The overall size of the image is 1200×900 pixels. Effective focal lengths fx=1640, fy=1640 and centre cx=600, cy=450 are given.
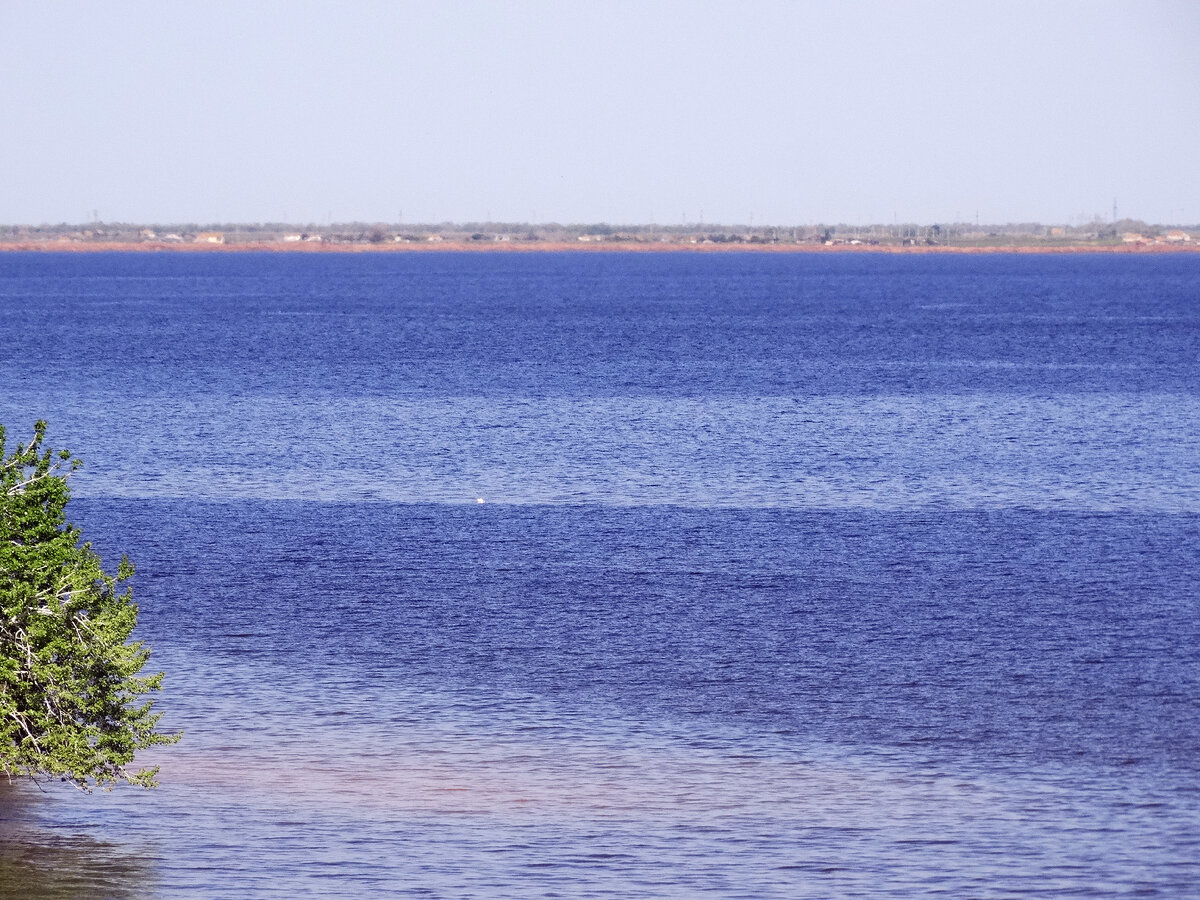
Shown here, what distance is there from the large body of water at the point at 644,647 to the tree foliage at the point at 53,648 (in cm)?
120

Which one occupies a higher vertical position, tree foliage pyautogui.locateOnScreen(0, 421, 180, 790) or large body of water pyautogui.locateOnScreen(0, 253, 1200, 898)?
tree foliage pyautogui.locateOnScreen(0, 421, 180, 790)

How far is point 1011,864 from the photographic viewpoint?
19.2 metres

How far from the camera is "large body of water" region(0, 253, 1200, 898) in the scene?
19484 mm

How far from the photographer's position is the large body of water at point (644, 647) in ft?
63.9

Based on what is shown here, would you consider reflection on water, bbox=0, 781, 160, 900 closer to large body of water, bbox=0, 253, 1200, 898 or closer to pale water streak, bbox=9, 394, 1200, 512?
large body of water, bbox=0, 253, 1200, 898

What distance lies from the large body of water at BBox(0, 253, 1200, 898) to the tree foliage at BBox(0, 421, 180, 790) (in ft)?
3.93

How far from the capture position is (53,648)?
18.7m

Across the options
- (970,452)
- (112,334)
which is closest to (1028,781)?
(970,452)

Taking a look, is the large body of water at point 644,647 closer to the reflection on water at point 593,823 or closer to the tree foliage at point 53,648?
Answer: the reflection on water at point 593,823

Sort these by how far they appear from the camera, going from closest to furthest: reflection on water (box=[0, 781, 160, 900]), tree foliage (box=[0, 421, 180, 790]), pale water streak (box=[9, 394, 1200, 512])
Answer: reflection on water (box=[0, 781, 160, 900]) → tree foliage (box=[0, 421, 180, 790]) → pale water streak (box=[9, 394, 1200, 512])

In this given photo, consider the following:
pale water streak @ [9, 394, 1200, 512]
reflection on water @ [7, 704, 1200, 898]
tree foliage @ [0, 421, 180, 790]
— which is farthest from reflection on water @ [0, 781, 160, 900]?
pale water streak @ [9, 394, 1200, 512]

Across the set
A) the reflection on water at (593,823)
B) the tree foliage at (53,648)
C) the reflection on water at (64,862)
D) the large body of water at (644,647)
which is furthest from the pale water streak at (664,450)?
the tree foliage at (53,648)

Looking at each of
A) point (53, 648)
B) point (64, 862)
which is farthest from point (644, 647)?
point (53, 648)

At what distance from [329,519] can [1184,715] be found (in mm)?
24884
